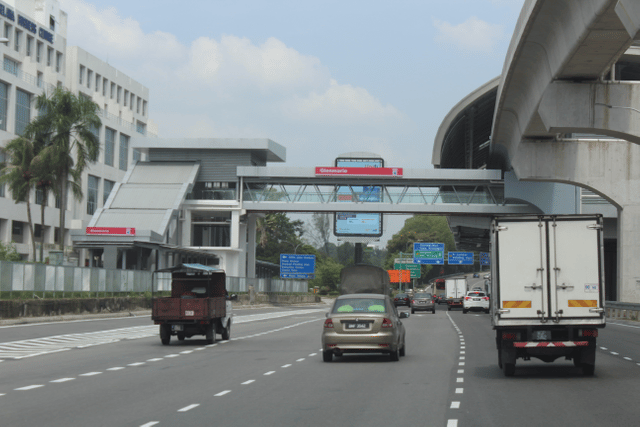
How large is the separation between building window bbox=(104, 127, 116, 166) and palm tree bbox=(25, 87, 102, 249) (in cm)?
3704

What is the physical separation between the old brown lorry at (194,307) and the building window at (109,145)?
67.5m

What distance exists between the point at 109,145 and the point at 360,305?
78136 millimetres

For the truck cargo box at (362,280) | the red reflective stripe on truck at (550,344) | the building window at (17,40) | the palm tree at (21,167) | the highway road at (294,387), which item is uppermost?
the building window at (17,40)

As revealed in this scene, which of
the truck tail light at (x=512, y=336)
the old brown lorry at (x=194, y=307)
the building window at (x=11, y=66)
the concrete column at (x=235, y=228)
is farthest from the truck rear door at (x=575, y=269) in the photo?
the building window at (x=11, y=66)

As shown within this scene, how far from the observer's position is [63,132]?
53.7 m

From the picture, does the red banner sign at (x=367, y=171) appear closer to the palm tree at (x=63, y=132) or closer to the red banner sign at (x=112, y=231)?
the red banner sign at (x=112, y=231)

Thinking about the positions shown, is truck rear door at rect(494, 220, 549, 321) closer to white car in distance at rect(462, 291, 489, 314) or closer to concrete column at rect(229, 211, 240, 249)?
white car in distance at rect(462, 291, 489, 314)

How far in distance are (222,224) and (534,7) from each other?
50977mm

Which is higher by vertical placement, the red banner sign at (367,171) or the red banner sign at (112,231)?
the red banner sign at (367,171)

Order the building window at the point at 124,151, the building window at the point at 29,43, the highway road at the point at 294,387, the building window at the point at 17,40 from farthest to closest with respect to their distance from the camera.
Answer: the building window at the point at 124,151, the building window at the point at 29,43, the building window at the point at 17,40, the highway road at the point at 294,387

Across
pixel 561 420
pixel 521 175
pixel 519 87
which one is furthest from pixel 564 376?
pixel 521 175

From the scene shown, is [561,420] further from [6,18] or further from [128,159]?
[128,159]


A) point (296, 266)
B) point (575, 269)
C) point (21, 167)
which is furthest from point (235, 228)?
point (575, 269)

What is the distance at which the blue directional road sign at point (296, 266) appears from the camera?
77625 millimetres
